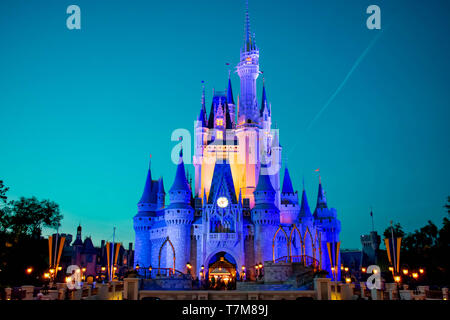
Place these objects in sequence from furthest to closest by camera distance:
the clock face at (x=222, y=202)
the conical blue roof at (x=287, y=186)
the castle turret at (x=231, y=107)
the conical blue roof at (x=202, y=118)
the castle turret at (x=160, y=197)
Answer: the castle turret at (x=231, y=107), the conical blue roof at (x=202, y=118), the conical blue roof at (x=287, y=186), the castle turret at (x=160, y=197), the clock face at (x=222, y=202)

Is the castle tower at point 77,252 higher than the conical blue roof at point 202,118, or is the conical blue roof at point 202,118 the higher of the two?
the conical blue roof at point 202,118

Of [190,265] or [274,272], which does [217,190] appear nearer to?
[190,265]

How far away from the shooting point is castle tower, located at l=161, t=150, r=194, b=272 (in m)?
58.0

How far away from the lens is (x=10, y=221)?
53.6 meters

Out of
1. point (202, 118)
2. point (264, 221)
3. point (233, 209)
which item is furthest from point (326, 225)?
point (202, 118)

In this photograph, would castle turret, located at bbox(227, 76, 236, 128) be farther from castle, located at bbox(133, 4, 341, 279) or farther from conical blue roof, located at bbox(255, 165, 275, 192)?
conical blue roof, located at bbox(255, 165, 275, 192)

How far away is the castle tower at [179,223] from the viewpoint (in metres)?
58.0

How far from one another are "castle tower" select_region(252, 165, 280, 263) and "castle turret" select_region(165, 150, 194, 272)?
884 centimetres

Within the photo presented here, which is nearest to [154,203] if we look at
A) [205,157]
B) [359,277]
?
[205,157]

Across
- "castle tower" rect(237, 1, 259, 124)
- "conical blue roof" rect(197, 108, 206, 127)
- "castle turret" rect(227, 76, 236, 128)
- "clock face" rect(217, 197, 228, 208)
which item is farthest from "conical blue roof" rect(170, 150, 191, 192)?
"castle turret" rect(227, 76, 236, 128)

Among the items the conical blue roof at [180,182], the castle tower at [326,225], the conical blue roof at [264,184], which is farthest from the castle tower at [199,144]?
the castle tower at [326,225]

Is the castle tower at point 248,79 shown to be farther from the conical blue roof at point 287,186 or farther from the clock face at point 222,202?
the clock face at point 222,202

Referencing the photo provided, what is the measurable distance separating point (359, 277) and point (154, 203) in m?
39.8
